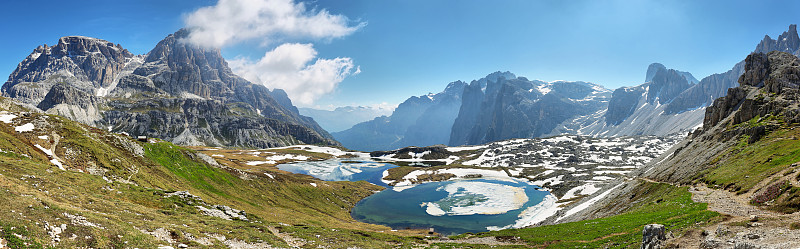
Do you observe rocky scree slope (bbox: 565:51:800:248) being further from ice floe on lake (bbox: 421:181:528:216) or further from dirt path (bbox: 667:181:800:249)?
ice floe on lake (bbox: 421:181:528:216)

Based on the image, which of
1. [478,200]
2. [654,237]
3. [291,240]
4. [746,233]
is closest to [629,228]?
[654,237]

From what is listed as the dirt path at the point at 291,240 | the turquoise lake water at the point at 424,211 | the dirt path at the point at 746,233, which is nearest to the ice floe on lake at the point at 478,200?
the turquoise lake water at the point at 424,211

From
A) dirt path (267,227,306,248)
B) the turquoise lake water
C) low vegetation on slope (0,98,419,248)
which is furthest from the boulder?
the turquoise lake water

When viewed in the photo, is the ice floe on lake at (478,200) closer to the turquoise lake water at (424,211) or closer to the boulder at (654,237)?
the turquoise lake water at (424,211)

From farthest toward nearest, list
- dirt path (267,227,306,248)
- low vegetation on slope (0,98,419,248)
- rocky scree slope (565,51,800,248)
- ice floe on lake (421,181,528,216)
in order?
ice floe on lake (421,181,528,216) < dirt path (267,227,306,248) < rocky scree slope (565,51,800,248) < low vegetation on slope (0,98,419,248)

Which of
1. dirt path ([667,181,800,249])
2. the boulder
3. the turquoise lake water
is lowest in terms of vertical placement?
the turquoise lake water

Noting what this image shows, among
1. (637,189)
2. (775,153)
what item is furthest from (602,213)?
(775,153)

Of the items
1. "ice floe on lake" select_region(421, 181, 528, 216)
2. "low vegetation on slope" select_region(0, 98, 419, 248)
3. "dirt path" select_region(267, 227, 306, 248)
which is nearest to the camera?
"low vegetation on slope" select_region(0, 98, 419, 248)

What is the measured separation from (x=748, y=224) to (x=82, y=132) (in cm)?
8766

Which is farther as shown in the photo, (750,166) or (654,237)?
(750,166)

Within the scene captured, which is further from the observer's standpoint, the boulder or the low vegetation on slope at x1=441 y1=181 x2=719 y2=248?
the low vegetation on slope at x1=441 y1=181 x2=719 y2=248

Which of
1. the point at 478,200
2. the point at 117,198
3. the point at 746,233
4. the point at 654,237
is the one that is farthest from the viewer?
the point at 478,200

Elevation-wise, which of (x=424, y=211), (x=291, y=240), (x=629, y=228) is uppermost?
(x=629, y=228)

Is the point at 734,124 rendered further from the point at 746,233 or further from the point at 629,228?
the point at 746,233
